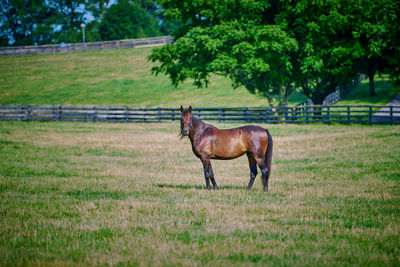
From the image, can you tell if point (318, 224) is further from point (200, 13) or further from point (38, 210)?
point (200, 13)

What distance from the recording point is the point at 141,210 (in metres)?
8.62

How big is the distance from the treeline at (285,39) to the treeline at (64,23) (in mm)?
64640

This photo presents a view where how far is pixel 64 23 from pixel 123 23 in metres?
13.2

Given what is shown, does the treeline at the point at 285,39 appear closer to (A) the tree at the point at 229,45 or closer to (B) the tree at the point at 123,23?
(A) the tree at the point at 229,45

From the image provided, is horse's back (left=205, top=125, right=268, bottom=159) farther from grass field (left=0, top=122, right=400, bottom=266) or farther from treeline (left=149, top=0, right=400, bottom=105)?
treeline (left=149, top=0, right=400, bottom=105)

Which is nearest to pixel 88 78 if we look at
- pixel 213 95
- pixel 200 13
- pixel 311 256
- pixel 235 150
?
pixel 213 95

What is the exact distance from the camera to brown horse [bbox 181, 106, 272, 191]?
10.5 metres

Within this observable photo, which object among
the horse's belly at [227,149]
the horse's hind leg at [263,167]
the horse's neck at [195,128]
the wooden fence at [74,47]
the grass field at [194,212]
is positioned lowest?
the grass field at [194,212]

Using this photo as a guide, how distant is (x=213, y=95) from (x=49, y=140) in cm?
3515

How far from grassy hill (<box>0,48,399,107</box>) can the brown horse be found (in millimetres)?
38197

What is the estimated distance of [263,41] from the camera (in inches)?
1206

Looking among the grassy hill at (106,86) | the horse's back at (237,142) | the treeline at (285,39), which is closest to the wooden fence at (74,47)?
the grassy hill at (106,86)

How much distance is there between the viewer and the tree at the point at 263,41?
30750mm

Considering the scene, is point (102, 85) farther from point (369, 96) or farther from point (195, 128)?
point (195, 128)
